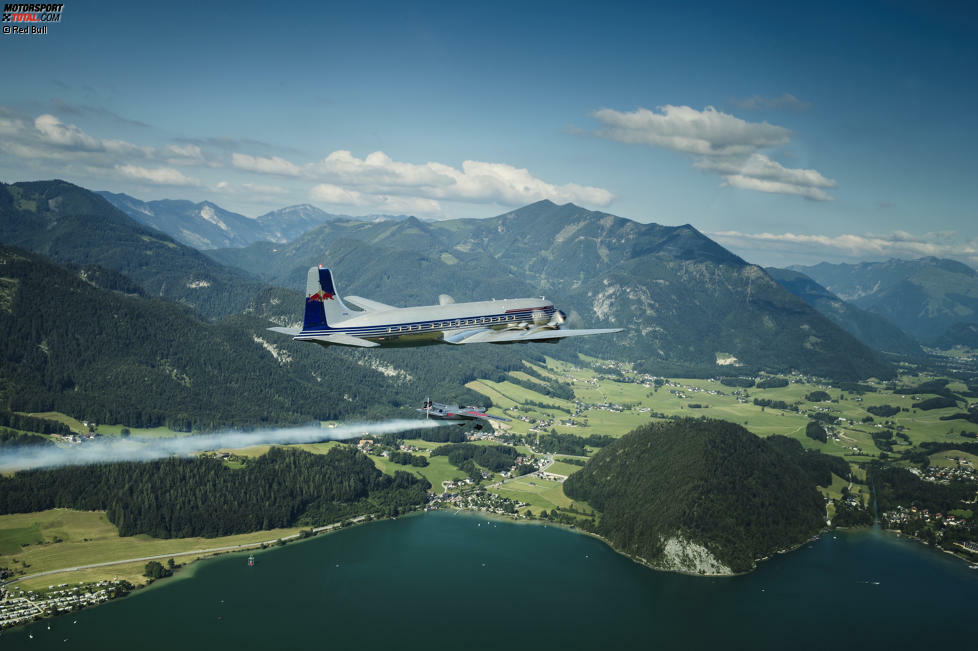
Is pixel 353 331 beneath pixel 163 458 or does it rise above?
above

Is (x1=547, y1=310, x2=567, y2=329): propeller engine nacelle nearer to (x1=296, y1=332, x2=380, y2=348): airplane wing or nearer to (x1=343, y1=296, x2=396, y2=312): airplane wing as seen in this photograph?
(x1=343, y1=296, x2=396, y2=312): airplane wing

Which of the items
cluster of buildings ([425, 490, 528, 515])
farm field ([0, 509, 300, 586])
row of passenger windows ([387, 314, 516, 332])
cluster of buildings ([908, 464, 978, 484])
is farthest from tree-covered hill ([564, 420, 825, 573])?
row of passenger windows ([387, 314, 516, 332])

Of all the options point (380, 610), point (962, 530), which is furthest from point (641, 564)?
point (962, 530)

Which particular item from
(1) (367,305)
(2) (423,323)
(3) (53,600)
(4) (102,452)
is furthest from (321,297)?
(4) (102,452)

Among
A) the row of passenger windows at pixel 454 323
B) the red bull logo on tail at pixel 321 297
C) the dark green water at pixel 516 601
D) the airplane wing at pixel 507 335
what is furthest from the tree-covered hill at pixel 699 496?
the red bull logo on tail at pixel 321 297

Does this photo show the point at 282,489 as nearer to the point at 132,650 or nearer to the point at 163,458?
the point at 163,458

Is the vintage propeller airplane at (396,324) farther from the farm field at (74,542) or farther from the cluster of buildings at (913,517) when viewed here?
the cluster of buildings at (913,517)

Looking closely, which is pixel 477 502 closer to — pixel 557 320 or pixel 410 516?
pixel 410 516
